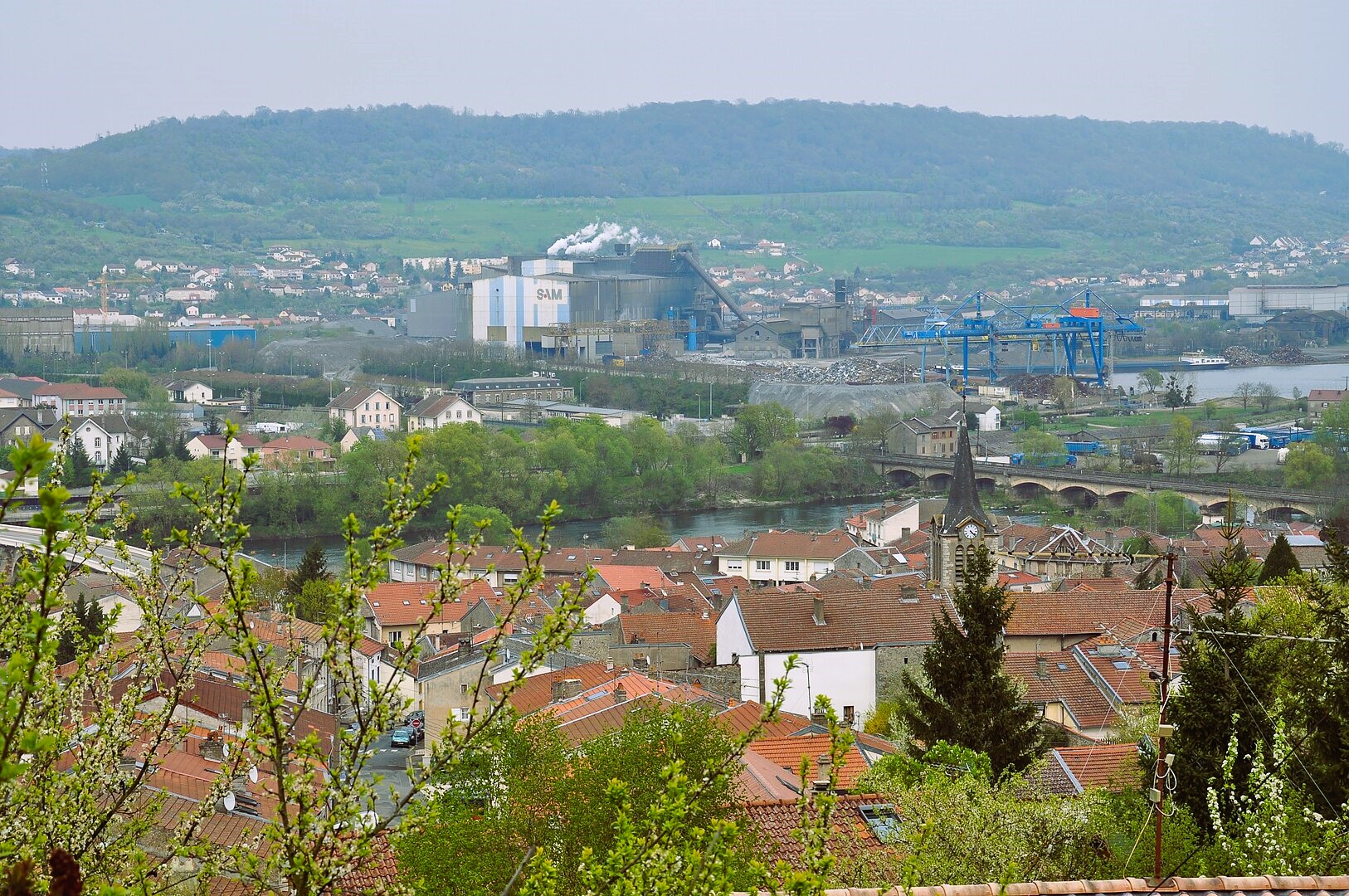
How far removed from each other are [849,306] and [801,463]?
953 inches

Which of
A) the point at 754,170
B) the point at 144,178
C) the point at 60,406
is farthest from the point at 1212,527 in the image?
the point at 754,170

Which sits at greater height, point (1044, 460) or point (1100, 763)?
point (1100, 763)

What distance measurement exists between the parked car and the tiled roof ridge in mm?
8309

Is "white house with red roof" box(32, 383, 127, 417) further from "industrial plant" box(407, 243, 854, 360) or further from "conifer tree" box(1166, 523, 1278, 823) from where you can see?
"conifer tree" box(1166, 523, 1278, 823)

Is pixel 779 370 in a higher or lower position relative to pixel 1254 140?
lower

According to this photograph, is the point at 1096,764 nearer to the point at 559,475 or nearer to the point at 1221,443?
the point at 559,475

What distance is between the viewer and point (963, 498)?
43.2 feet

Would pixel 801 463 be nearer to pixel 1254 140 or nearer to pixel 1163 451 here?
pixel 1163 451

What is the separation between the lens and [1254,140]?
152 m

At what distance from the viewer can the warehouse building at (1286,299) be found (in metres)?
68.5

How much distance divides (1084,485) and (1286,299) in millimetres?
44972

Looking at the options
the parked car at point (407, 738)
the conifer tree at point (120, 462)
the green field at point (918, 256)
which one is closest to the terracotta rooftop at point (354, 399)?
the conifer tree at point (120, 462)

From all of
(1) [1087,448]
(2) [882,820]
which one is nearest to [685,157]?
(1) [1087,448]

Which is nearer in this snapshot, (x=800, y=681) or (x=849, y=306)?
(x=800, y=681)
